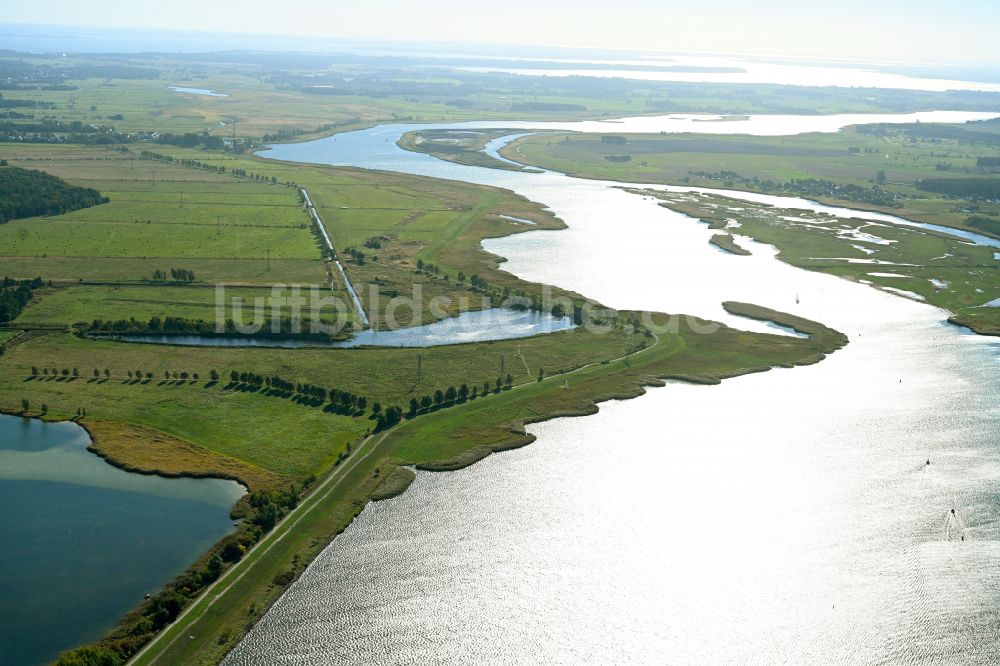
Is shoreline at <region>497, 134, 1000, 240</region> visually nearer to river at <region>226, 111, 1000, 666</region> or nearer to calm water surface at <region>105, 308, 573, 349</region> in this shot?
river at <region>226, 111, 1000, 666</region>

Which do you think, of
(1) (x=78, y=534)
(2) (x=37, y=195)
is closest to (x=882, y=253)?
(1) (x=78, y=534)

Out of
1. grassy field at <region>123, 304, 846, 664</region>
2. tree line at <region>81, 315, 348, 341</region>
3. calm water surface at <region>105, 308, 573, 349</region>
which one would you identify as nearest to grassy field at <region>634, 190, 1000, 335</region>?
grassy field at <region>123, 304, 846, 664</region>

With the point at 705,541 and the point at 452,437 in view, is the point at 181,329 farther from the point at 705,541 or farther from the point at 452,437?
the point at 705,541

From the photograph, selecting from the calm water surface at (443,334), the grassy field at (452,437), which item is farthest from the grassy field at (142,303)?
the grassy field at (452,437)

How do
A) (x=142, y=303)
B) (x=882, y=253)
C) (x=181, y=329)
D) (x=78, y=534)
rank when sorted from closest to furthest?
(x=78, y=534) → (x=181, y=329) → (x=142, y=303) → (x=882, y=253)

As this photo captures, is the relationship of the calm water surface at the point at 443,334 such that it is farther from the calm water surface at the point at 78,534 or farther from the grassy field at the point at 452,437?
the calm water surface at the point at 78,534

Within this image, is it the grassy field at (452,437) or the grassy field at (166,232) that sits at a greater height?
the grassy field at (166,232)
